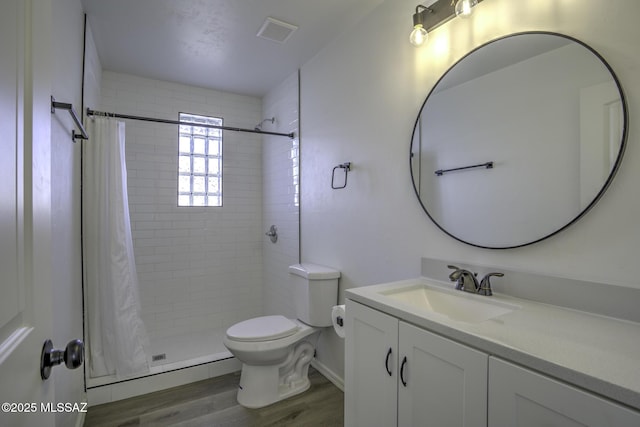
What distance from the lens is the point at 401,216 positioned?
176cm


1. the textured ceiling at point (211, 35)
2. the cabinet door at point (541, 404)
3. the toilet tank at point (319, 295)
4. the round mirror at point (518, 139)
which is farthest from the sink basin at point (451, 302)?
the textured ceiling at point (211, 35)

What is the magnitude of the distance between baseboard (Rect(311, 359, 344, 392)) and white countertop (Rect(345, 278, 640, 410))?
1.33 metres

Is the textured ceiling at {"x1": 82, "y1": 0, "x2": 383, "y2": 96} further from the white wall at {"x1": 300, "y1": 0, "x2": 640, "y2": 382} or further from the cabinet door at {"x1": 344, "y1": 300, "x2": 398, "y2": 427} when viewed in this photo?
the cabinet door at {"x1": 344, "y1": 300, "x2": 398, "y2": 427}

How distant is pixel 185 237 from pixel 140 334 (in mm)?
1125

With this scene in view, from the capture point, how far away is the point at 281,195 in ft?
10.2

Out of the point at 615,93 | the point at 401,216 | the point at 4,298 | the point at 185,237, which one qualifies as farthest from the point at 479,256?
the point at 185,237

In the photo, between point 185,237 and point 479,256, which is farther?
point 185,237

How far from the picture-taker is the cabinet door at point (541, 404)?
2.08 ft

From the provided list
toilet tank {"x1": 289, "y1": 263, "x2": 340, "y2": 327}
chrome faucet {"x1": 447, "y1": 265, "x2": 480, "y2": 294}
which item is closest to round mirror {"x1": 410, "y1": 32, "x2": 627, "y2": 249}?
chrome faucet {"x1": 447, "y1": 265, "x2": 480, "y2": 294}

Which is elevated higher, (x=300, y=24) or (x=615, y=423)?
(x=300, y=24)

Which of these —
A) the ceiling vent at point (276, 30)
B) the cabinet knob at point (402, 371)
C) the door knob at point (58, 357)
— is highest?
the ceiling vent at point (276, 30)

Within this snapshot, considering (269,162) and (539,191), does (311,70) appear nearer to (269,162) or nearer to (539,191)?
(269,162)

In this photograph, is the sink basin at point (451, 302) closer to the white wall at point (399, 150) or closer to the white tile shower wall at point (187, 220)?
the white wall at point (399, 150)

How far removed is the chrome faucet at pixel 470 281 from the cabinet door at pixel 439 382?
41 centimetres
